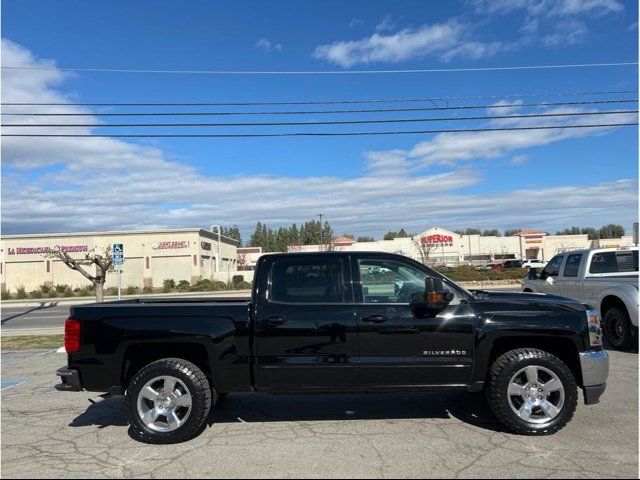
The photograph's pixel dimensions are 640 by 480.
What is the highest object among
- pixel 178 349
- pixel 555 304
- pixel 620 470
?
pixel 555 304

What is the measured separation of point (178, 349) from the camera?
544 cm

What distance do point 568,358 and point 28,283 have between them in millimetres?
54491

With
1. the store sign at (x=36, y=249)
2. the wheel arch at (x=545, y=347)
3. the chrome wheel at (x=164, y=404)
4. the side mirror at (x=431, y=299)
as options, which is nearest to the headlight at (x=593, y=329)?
the wheel arch at (x=545, y=347)

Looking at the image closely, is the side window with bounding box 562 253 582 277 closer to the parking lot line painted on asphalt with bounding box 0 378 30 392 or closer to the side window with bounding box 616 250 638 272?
the side window with bounding box 616 250 638 272

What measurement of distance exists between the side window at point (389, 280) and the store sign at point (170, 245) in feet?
155

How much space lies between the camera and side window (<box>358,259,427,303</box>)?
5.39 metres

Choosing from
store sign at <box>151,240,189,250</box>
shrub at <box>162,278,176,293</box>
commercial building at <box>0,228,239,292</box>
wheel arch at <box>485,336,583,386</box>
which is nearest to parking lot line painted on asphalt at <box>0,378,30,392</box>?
wheel arch at <box>485,336,583,386</box>

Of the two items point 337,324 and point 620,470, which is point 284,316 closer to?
point 337,324

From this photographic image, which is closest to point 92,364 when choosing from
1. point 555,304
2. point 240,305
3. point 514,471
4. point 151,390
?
point 151,390

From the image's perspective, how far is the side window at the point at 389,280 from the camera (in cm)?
539

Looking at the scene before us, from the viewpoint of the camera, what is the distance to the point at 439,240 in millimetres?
94938

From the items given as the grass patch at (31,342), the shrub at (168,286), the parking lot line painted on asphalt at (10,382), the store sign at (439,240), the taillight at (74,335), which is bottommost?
the parking lot line painted on asphalt at (10,382)

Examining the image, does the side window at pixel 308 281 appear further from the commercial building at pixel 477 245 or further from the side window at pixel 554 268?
the commercial building at pixel 477 245

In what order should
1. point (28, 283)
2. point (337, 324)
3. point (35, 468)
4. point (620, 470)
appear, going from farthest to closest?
point (28, 283), point (337, 324), point (35, 468), point (620, 470)
